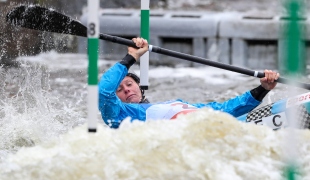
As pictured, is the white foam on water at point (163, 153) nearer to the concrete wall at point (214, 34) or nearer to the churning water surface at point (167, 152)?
the churning water surface at point (167, 152)

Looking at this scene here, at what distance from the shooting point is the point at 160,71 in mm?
9555

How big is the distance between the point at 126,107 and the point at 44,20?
30.6 inches

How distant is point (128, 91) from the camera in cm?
548

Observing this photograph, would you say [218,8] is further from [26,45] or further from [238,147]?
[238,147]

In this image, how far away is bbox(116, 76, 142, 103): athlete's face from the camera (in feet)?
17.9

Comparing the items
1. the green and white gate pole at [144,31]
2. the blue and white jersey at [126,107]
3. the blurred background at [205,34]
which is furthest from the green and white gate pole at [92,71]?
the blurred background at [205,34]

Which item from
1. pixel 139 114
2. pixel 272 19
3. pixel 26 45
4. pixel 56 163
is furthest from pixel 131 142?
pixel 272 19

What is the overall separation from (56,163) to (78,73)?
5.82m

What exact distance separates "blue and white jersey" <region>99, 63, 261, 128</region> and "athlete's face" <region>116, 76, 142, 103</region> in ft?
0.56

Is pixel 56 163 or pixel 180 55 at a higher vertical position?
pixel 180 55

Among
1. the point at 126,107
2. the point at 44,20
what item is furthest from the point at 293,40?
the point at 44,20

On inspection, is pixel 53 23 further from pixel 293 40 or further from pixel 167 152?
pixel 293 40

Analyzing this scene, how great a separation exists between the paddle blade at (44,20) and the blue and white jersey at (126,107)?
1.29ft

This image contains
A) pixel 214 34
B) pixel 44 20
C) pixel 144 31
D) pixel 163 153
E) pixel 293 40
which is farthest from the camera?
pixel 214 34
